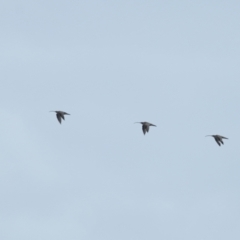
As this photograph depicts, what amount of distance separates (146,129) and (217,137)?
1681 centimetres

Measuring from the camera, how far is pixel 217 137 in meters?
114

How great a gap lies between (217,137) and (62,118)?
3635 centimetres

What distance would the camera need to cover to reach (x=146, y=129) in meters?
119

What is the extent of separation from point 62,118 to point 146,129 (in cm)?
2014

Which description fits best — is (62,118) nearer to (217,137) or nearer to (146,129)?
(146,129)

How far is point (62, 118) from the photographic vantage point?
117000mm

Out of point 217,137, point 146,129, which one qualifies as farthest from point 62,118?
point 217,137
